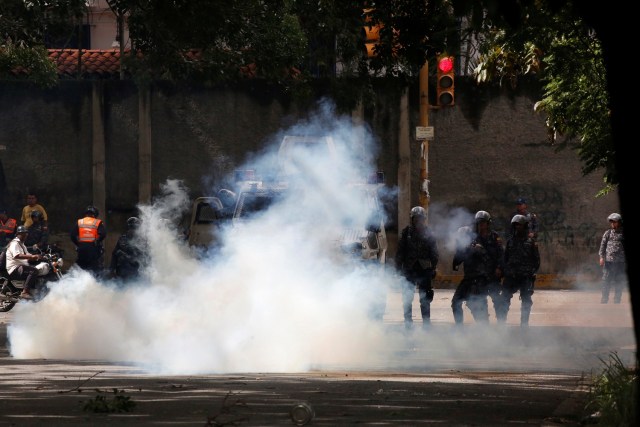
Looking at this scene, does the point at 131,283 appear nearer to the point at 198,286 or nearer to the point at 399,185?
the point at 198,286

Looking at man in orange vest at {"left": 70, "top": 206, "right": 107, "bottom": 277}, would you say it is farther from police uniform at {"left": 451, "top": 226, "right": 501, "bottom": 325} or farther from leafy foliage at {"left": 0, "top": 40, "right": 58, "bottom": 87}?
Result: police uniform at {"left": 451, "top": 226, "right": 501, "bottom": 325}

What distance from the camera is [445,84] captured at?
71.2ft

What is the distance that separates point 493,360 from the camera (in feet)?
48.5

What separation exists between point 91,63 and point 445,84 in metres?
12.3

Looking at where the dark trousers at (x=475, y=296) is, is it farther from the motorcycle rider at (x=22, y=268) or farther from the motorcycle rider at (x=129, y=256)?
the motorcycle rider at (x=22, y=268)

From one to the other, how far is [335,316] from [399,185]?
13229 mm

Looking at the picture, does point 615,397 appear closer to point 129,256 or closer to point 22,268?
point 129,256

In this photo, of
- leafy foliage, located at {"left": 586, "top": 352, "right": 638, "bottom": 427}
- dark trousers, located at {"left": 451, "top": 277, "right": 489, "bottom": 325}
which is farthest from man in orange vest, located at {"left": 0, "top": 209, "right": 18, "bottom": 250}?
leafy foliage, located at {"left": 586, "top": 352, "right": 638, "bottom": 427}

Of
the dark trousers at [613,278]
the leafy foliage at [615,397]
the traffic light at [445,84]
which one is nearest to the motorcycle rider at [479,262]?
the traffic light at [445,84]

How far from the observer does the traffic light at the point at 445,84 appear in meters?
21.6

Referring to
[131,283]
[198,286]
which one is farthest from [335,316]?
[131,283]

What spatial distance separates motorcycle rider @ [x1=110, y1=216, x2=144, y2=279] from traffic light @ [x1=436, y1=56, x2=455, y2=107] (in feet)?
18.4

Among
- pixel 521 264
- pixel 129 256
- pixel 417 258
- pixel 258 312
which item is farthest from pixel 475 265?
pixel 129 256

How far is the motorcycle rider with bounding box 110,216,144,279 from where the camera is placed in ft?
61.0
